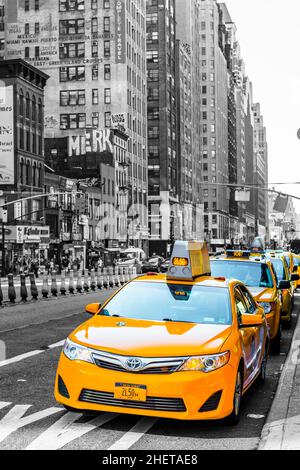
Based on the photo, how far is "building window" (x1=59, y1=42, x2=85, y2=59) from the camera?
101625 millimetres

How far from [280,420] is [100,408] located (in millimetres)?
1778

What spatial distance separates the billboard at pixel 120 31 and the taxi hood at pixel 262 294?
90.2m

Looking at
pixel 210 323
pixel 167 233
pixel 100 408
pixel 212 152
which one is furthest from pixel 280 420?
pixel 212 152

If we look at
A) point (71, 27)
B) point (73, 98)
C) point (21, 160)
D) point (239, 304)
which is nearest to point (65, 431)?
point (239, 304)

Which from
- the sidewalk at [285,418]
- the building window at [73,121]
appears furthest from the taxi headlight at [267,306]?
the building window at [73,121]

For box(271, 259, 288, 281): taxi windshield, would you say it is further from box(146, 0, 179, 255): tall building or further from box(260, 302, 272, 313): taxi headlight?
box(146, 0, 179, 255): tall building

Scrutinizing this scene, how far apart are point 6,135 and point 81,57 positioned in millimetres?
37860

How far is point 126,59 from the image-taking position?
101 meters

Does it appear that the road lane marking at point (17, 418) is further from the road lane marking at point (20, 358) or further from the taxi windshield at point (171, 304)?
the road lane marking at point (20, 358)

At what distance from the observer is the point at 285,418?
7.20 meters

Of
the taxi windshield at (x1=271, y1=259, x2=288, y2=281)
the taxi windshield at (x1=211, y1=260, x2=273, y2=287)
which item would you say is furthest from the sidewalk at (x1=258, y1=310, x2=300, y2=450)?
the taxi windshield at (x1=271, y1=259, x2=288, y2=281)

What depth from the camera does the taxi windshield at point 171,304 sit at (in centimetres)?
807

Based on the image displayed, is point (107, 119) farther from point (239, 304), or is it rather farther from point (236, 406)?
point (236, 406)
